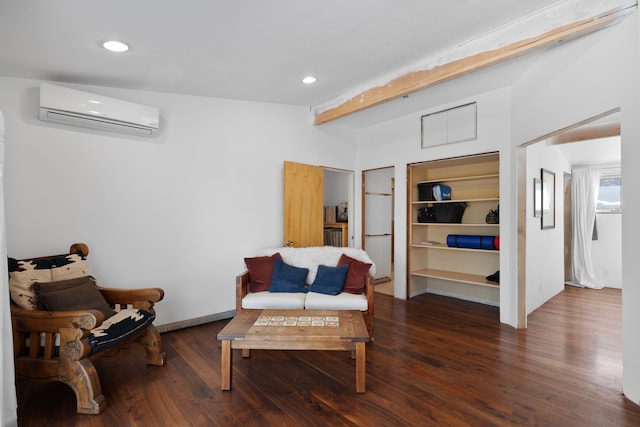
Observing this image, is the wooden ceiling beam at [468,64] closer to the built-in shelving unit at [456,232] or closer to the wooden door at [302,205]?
the wooden door at [302,205]

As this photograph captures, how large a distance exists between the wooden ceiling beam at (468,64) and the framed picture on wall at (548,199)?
2.28 metres

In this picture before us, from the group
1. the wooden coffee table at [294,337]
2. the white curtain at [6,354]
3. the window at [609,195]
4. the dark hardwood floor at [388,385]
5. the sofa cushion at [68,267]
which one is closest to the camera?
the white curtain at [6,354]

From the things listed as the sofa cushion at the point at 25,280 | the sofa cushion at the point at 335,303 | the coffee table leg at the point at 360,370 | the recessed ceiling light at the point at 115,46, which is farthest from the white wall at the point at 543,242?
the sofa cushion at the point at 25,280

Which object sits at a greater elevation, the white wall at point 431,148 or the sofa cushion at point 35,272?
the white wall at point 431,148

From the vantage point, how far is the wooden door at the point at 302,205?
4320 mm

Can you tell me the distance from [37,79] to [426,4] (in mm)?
3249

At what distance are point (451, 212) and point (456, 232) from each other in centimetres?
47

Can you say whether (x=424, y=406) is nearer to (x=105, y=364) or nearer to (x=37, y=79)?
(x=105, y=364)

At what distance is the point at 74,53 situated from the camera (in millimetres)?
2529

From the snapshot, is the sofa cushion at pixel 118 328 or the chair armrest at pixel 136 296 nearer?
the sofa cushion at pixel 118 328

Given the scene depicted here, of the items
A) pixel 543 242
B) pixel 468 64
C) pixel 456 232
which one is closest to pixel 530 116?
pixel 468 64

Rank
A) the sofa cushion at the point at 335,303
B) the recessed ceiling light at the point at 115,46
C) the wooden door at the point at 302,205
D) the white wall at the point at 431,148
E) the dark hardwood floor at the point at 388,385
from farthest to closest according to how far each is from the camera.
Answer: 1. the wooden door at the point at 302,205
2. the white wall at the point at 431,148
3. the sofa cushion at the point at 335,303
4. the recessed ceiling light at the point at 115,46
5. the dark hardwood floor at the point at 388,385

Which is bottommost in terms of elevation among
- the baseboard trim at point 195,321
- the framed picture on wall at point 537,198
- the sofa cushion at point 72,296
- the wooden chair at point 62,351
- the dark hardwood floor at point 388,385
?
the dark hardwood floor at point 388,385

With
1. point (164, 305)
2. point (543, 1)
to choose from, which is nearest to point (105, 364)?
point (164, 305)
